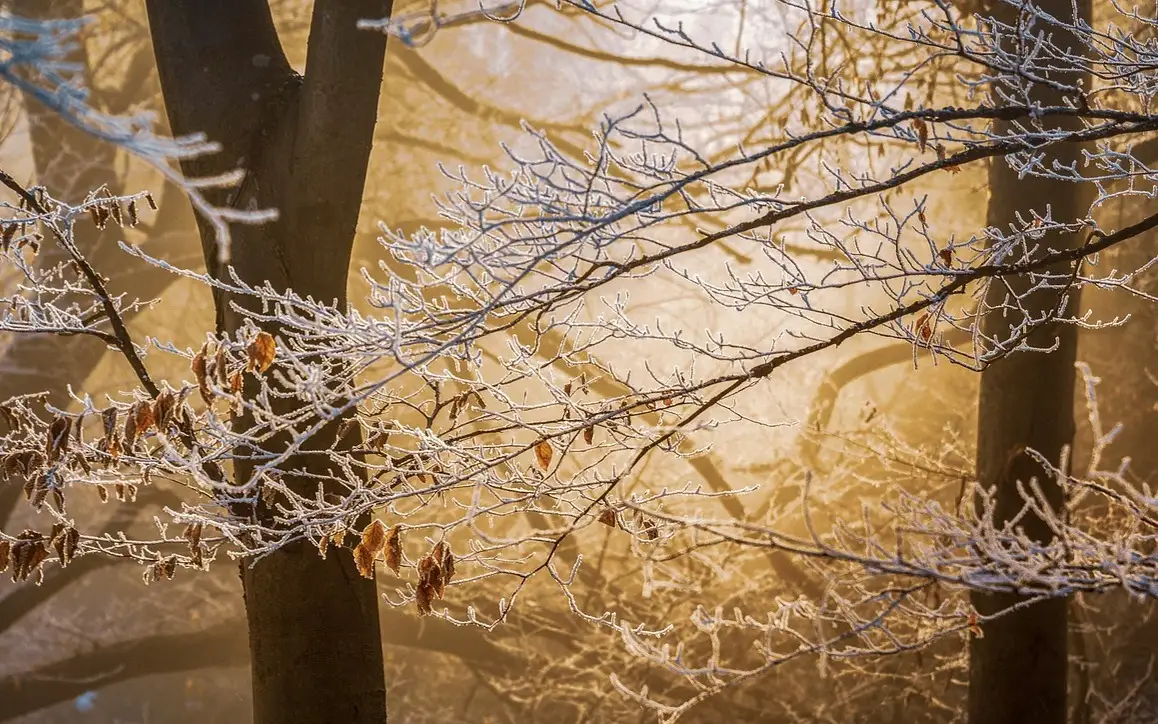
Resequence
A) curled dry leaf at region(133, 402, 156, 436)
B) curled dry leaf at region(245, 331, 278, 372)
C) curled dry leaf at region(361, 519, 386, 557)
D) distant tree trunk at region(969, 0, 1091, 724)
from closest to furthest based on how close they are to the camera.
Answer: curled dry leaf at region(245, 331, 278, 372)
curled dry leaf at region(133, 402, 156, 436)
curled dry leaf at region(361, 519, 386, 557)
distant tree trunk at region(969, 0, 1091, 724)

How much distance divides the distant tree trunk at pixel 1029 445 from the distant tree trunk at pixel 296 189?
235 centimetres

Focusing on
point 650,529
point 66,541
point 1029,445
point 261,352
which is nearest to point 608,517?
point 650,529

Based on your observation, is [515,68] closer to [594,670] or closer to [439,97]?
[439,97]

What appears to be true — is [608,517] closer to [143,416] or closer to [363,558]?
[363,558]

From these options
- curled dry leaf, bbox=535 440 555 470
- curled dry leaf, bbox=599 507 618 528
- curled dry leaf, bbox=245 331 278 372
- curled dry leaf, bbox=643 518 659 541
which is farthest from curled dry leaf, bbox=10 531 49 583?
curled dry leaf, bbox=643 518 659 541

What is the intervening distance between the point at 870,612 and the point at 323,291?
504 centimetres

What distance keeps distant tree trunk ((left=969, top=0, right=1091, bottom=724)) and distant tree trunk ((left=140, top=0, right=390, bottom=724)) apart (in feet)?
7.70

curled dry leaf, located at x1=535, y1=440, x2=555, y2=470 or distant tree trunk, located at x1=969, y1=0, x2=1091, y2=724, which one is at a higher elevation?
distant tree trunk, located at x1=969, y1=0, x2=1091, y2=724

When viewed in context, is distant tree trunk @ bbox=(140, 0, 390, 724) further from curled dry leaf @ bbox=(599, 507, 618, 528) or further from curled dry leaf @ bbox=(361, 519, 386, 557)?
curled dry leaf @ bbox=(599, 507, 618, 528)

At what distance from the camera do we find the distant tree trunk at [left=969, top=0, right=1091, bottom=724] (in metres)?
3.40

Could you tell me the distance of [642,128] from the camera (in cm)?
609

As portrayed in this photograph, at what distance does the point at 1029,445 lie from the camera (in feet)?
11.2

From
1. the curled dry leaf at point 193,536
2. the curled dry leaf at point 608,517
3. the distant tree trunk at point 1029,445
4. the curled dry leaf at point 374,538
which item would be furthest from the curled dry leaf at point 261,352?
the distant tree trunk at point 1029,445

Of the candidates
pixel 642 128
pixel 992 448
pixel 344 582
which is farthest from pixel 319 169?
pixel 642 128
